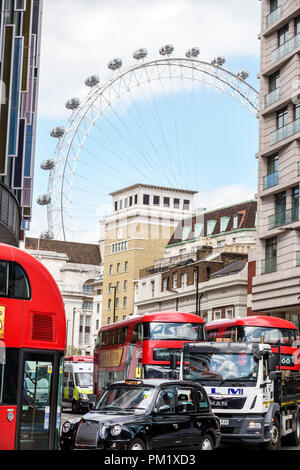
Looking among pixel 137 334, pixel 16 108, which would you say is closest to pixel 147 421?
pixel 137 334

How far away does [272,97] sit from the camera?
176 feet

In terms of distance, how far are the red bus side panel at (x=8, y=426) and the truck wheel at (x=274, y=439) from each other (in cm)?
915

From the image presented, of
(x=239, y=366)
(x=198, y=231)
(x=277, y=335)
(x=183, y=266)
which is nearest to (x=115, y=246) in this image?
(x=198, y=231)

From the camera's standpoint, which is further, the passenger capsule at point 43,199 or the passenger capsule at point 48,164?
the passenger capsule at point 43,199

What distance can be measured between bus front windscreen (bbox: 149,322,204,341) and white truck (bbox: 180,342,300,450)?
748 centimetres

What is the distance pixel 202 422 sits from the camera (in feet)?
58.2

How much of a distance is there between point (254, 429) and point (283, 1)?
39091mm

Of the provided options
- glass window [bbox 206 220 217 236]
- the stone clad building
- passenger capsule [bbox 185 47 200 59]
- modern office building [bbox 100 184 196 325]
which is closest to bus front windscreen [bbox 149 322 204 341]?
the stone clad building

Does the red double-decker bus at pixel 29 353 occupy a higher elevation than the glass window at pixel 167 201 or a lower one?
lower

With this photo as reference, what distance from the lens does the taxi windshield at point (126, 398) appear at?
664 inches

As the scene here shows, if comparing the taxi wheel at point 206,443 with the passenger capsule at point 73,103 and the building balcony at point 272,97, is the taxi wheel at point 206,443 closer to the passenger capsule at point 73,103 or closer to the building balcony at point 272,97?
→ the building balcony at point 272,97

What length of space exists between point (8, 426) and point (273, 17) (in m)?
45.4

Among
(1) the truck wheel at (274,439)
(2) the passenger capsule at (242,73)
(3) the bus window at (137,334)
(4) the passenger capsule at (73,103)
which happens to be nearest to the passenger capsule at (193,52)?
(2) the passenger capsule at (242,73)

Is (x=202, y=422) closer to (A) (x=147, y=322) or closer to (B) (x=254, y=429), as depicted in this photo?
(B) (x=254, y=429)
